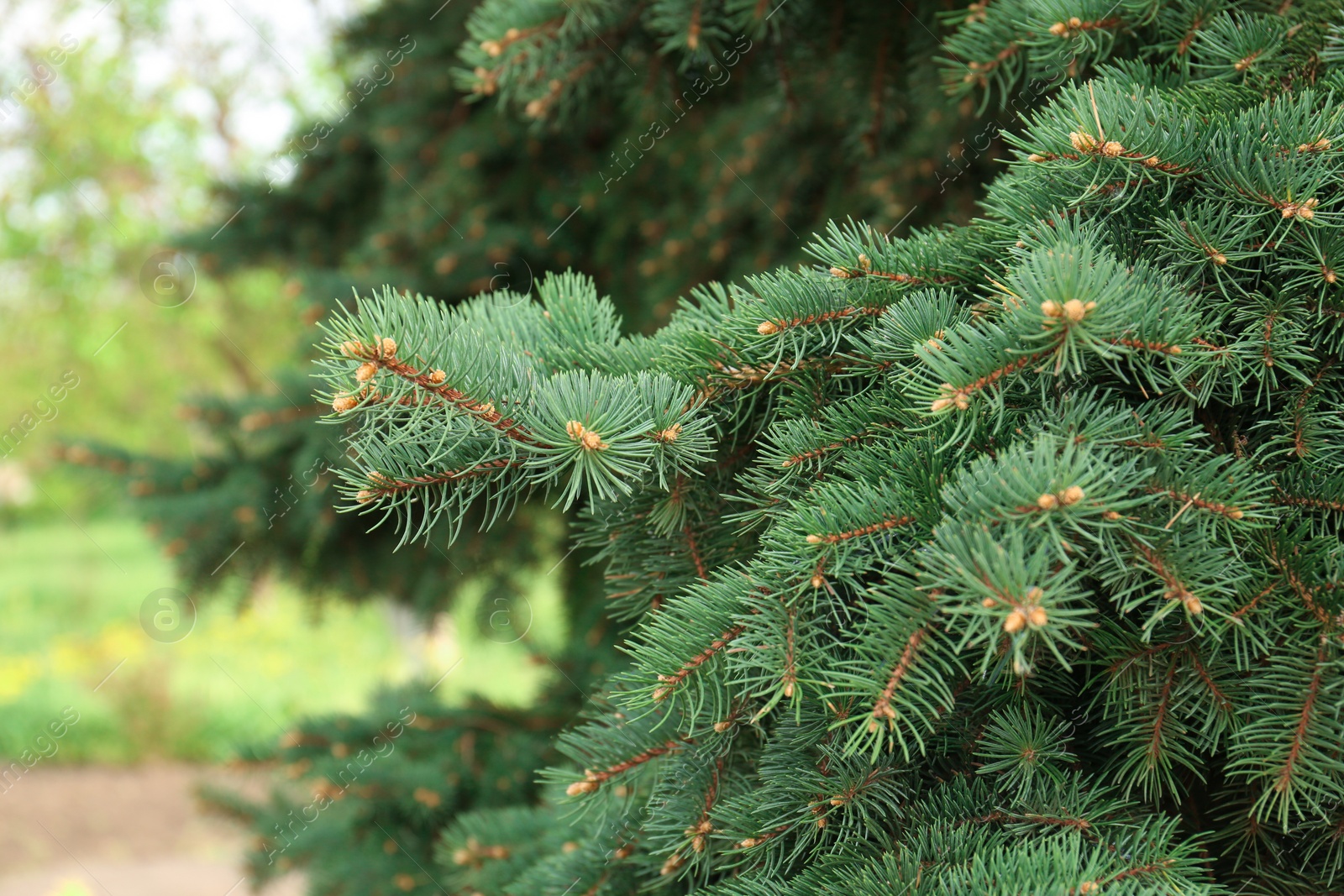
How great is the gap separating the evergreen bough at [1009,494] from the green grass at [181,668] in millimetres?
4898

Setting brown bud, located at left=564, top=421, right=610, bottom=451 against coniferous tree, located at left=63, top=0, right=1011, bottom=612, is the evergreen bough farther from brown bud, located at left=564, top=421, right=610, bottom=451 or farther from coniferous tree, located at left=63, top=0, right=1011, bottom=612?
coniferous tree, located at left=63, top=0, right=1011, bottom=612

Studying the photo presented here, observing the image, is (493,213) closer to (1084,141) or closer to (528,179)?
(528,179)

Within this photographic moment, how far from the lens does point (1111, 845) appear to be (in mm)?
713

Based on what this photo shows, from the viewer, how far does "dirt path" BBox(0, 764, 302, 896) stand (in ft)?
18.1

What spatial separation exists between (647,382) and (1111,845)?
51cm

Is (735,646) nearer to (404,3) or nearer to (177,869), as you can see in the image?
(404,3)

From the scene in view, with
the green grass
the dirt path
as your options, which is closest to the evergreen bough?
the green grass

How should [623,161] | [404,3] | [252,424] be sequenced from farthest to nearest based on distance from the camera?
[404,3] < [252,424] < [623,161]

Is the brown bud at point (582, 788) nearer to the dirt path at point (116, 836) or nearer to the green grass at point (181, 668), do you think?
the green grass at point (181, 668)

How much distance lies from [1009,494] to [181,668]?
9536mm

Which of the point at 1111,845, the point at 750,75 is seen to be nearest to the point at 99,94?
the point at 750,75

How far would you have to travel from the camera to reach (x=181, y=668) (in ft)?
28.3

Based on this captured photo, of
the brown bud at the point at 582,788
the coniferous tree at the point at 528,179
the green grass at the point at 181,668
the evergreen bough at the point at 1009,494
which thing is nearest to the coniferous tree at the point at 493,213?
the coniferous tree at the point at 528,179

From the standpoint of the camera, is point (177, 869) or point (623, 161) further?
point (177, 869)
